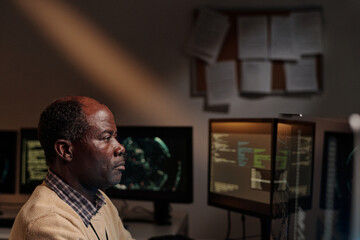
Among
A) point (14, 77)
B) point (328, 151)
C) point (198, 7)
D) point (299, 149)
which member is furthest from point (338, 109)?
point (14, 77)

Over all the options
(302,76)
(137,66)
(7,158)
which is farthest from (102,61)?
(302,76)

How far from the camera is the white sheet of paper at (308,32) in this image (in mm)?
2213

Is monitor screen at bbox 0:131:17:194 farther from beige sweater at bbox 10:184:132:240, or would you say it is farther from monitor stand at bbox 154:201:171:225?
beige sweater at bbox 10:184:132:240

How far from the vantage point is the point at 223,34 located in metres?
2.25

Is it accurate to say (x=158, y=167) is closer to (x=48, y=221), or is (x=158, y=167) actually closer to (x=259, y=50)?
(x=259, y=50)

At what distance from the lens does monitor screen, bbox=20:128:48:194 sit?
2.14 metres

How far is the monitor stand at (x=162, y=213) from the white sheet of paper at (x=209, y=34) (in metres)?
0.81

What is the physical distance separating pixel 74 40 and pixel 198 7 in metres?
0.74

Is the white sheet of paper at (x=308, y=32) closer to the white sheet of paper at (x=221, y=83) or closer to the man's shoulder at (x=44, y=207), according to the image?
the white sheet of paper at (x=221, y=83)

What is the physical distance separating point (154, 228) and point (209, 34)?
1071mm

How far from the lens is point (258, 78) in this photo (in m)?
2.23

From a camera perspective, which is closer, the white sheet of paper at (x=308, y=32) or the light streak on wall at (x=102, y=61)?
the white sheet of paper at (x=308, y=32)

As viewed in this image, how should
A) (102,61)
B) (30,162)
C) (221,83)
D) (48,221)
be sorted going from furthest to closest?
1. (102,61)
2. (221,83)
3. (30,162)
4. (48,221)

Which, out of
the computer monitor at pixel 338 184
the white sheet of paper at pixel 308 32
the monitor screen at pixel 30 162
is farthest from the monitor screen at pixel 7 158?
the computer monitor at pixel 338 184
